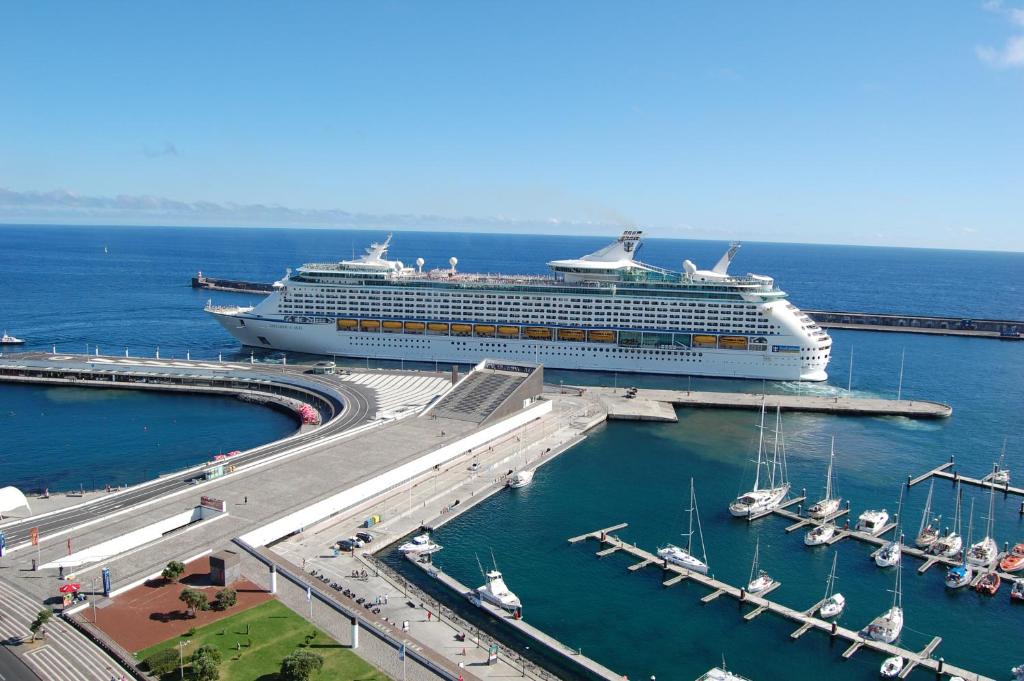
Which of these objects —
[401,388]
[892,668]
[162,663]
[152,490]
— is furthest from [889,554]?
[401,388]

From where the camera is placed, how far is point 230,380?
3034 inches

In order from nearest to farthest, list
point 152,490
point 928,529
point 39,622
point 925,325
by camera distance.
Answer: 1. point 39,622
2. point 152,490
3. point 928,529
4. point 925,325

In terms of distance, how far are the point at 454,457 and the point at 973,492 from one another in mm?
38702

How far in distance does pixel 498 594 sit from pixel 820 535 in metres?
21.7

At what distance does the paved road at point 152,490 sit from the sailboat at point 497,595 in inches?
808

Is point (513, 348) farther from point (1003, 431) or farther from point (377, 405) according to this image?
point (1003, 431)

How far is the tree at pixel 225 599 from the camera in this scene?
102 ft

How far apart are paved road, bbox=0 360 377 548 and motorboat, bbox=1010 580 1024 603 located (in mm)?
45187

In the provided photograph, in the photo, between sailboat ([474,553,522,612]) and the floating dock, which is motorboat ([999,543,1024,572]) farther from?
the floating dock

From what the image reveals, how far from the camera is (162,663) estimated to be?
26375 mm

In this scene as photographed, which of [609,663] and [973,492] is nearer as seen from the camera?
[609,663]

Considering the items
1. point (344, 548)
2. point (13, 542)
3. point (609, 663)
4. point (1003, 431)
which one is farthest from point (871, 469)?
point (13, 542)

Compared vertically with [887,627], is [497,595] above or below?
above

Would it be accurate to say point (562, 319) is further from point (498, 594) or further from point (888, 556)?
point (498, 594)
